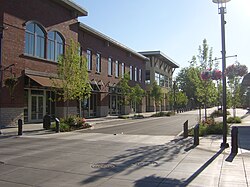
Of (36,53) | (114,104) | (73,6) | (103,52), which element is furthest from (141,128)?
(114,104)

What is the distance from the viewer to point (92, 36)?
119 feet

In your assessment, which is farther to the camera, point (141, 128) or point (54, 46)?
point (54, 46)

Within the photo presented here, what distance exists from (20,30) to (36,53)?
2759 mm

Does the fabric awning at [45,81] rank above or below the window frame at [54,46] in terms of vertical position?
below

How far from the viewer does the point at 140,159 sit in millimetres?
9727

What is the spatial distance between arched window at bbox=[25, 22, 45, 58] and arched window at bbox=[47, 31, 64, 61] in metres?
0.89

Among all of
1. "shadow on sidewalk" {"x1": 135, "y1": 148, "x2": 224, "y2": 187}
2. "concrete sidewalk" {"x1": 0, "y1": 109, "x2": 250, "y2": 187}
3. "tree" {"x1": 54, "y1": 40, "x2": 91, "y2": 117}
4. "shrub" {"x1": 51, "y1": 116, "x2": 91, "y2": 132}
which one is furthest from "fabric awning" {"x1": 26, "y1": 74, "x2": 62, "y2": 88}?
"shadow on sidewalk" {"x1": 135, "y1": 148, "x2": 224, "y2": 187}

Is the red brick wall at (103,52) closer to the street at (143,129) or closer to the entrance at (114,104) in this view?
the entrance at (114,104)

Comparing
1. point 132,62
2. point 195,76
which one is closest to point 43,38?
point 195,76

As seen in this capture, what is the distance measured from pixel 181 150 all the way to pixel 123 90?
92.4 feet

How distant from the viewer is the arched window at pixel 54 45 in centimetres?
2744

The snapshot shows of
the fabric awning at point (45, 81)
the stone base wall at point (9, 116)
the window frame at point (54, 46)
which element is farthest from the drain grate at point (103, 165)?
the window frame at point (54, 46)

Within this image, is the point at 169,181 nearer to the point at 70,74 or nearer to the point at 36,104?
the point at 70,74

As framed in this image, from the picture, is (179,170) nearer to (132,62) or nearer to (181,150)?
(181,150)
